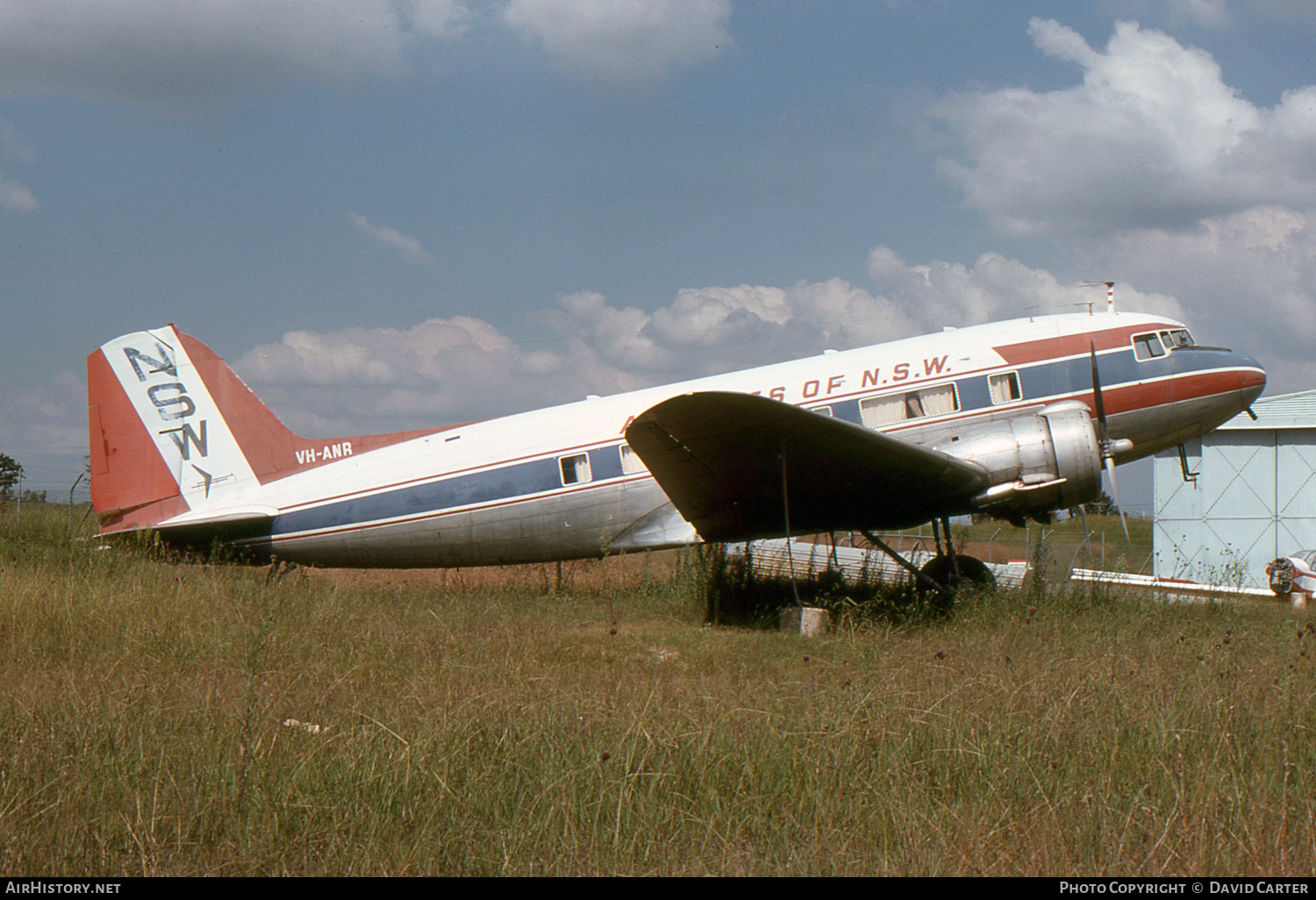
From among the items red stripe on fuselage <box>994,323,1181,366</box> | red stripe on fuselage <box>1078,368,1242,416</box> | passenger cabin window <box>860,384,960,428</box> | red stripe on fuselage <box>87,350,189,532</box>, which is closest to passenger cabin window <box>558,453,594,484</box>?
passenger cabin window <box>860,384,960,428</box>

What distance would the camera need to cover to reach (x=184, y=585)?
842 cm

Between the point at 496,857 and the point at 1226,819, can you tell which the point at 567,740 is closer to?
the point at 496,857

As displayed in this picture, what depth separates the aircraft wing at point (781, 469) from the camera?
321 inches

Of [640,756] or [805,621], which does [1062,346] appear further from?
[640,756]

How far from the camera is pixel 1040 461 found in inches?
364

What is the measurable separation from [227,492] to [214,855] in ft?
33.0

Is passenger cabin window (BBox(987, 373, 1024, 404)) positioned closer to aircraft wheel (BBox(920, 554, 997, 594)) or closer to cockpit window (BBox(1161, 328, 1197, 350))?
aircraft wheel (BBox(920, 554, 997, 594))

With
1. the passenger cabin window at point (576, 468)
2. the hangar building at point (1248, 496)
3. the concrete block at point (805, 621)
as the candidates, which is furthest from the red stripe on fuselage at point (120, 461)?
the hangar building at point (1248, 496)

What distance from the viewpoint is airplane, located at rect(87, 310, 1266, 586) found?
9445 mm

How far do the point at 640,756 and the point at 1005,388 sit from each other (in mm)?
8244

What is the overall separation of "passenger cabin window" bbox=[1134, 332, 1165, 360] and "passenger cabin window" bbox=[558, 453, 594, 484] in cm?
723

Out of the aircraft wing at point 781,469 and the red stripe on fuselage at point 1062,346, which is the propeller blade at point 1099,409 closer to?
the red stripe on fuselage at point 1062,346
